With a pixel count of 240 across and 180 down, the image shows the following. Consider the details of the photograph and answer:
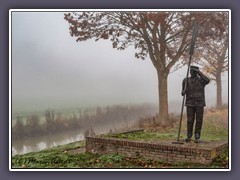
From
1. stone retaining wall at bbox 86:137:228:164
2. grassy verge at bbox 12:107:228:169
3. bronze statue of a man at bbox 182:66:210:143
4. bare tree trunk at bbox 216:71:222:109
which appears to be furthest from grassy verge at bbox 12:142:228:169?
bare tree trunk at bbox 216:71:222:109

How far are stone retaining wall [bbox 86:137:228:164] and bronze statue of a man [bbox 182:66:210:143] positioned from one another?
35 centimetres

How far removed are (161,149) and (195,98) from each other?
1.19 m

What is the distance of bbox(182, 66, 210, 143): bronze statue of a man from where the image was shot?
315 inches

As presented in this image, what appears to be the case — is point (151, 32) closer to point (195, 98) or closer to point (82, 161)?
point (195, 98)

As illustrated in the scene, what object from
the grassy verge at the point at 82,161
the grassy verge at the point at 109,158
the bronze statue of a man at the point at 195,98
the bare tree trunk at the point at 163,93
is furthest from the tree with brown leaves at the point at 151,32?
the grassy verge at the point at 82,161

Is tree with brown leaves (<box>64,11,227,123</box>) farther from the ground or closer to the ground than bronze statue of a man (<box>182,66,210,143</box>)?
farther from the ground

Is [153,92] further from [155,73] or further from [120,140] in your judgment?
[120,140]

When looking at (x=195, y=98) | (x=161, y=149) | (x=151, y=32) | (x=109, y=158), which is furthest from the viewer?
(x=151, y=32)

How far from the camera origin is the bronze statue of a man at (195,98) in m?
8.01

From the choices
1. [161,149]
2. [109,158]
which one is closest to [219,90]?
[161,149]

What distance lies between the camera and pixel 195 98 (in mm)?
8031

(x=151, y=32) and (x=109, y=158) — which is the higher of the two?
(x=151, y=32)

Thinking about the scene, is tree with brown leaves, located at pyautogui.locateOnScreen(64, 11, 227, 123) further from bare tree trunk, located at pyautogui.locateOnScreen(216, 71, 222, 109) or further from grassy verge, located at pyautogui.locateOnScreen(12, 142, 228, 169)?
grassy verge, located at pyautogui.locateOnScreen(12, 142, 228, 169)

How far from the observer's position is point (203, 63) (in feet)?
27.6
